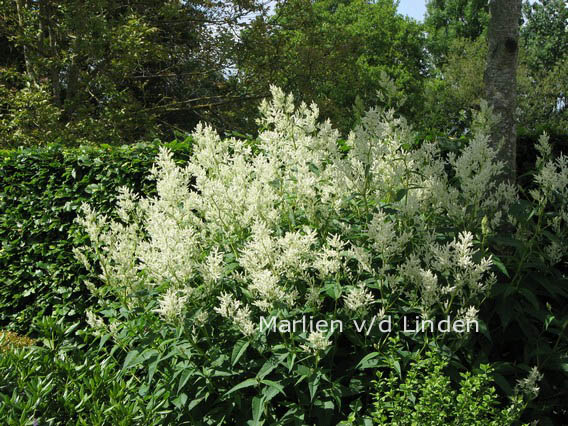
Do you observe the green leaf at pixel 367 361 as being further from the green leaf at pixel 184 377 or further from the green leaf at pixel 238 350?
the green leaf at pixel 184 377

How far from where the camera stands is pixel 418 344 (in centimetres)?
321

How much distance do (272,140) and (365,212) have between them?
930mm

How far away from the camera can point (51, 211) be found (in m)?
6.86

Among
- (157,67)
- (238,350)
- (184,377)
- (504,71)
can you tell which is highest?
(157,67)

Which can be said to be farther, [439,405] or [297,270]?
[297,270]

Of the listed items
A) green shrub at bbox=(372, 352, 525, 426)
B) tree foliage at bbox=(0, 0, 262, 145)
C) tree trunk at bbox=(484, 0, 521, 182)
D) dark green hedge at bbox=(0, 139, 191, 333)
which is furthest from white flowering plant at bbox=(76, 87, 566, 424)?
tree foliage at bbox=(0, 0, 262, 145)

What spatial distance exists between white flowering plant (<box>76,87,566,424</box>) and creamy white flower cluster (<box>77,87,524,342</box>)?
0.01m

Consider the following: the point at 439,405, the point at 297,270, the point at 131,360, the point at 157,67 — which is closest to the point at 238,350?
the point at 297,270

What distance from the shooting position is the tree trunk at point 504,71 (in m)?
4.39

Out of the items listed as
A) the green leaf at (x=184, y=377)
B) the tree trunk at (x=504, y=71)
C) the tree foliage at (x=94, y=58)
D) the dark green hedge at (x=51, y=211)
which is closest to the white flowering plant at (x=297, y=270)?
the green leaf at (x=184, y=377)

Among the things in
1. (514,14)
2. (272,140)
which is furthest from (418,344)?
(514,14)

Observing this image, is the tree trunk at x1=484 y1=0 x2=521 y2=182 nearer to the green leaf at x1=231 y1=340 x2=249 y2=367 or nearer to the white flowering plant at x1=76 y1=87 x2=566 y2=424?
the white flowering plant at x1=76 y1=87 x2=566 y2=424

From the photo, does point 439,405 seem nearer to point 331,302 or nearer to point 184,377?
point 331,302

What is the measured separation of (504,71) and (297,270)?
2755 mm
